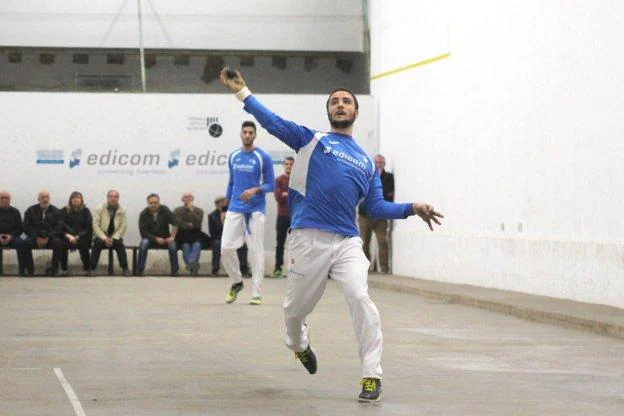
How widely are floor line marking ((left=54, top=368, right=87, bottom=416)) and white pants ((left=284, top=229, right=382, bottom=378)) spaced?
1.50 meters

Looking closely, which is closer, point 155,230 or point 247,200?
point 247,200

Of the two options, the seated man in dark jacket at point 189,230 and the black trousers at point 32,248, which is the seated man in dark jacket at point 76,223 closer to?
the black trousers at point 32,248

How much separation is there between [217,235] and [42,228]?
→ 311cm

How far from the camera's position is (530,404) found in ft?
31.6

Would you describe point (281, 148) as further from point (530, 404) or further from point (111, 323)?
point (530, 404)

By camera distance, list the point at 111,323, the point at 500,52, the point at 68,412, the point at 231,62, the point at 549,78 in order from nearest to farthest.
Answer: the point at 68,412 → the point at 111,323 → the point at 549,78 → the point at 500,52 → the point at 231,62

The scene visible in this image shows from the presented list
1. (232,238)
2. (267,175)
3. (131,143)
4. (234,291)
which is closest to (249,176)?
(267,175)

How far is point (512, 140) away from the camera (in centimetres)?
2227

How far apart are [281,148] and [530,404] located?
67.4 ft

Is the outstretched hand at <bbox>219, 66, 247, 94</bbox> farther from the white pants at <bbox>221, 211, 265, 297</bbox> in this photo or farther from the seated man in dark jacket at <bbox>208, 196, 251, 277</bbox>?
the seated man in dark jacket at <bbox>208, 196, 251, 277</bbox>

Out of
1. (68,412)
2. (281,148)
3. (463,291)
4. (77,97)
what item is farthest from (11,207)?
(68,412)

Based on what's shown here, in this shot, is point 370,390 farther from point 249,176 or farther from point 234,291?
point 234,291

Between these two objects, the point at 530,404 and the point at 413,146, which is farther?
the point at 413,146

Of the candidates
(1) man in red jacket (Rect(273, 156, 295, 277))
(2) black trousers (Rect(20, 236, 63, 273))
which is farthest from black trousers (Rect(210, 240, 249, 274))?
(2) black trousers (Rect(20, 236, 63, 273))
